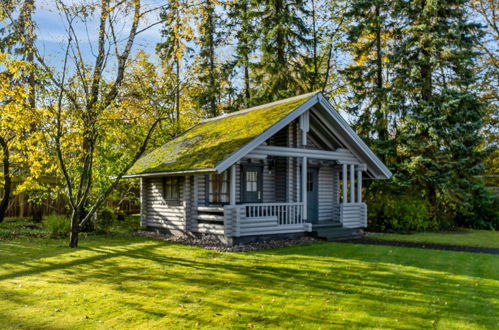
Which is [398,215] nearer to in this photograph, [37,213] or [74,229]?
[74,229]

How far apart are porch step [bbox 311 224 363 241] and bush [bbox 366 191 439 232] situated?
337cm

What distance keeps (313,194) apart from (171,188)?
619cm

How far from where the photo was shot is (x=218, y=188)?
50.4 ft

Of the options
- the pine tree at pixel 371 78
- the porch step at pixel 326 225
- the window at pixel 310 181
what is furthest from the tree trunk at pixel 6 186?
the pine tree at pixel 371 78

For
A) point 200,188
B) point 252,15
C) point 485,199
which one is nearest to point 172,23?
point 200,188

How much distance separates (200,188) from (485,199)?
51.5 feet

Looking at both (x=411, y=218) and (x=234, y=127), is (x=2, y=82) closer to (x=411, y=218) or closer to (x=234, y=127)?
(x=234, y=127)

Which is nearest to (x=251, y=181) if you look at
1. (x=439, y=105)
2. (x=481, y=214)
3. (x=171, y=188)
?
(x=171, y=188)

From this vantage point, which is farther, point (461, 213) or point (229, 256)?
point (461, 213)

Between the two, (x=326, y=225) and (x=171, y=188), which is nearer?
(x=326, y=225)

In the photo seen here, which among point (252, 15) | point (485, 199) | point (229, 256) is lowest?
point (229, 256)

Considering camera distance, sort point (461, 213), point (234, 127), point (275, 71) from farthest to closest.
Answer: point (275, 71), point (461, 213), point (234, 127)

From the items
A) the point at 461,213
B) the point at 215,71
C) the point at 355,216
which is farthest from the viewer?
→ the point at 215,71

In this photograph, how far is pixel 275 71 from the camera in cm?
2541
